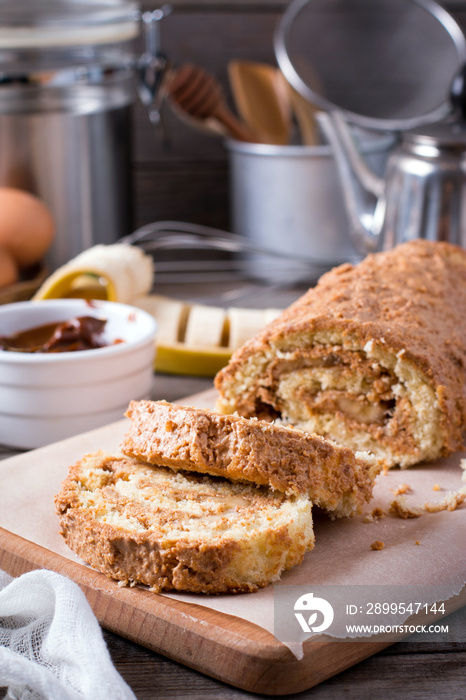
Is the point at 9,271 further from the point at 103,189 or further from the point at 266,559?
the point at 266,559

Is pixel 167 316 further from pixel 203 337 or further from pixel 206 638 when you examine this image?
pixel 206 638

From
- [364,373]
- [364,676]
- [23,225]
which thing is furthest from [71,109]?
[364,676]

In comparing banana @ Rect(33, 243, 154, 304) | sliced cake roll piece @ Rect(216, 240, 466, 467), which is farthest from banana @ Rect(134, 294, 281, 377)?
sliced cake roll piece @ Rect(216, 240, 466, 467)

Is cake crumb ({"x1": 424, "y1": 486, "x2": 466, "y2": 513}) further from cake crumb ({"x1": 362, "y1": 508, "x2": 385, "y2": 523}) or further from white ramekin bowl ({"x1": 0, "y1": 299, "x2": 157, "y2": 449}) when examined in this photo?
white ramekin bowl ({"x1": 0, "y1": 299, "x2": 157, "y2": 449})

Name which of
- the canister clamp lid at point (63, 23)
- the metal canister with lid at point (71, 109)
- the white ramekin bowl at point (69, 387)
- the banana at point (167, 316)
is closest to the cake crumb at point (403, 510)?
the white ramekin bowl at point (69, 387)

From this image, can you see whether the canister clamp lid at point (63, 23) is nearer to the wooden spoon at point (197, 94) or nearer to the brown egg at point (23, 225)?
the wooden spoon at point (197, 94)

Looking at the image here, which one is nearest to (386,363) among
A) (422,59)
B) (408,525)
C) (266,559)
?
(408,525)
